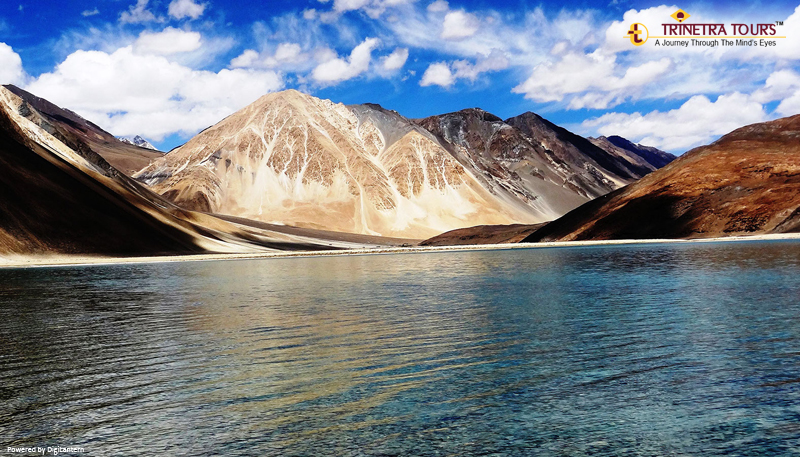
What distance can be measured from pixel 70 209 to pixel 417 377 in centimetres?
8937

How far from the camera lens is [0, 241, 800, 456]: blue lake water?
9.18m

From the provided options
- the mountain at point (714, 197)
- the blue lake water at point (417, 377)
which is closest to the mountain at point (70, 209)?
the mountain at point (714, 197)

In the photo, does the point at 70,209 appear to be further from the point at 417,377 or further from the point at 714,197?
the point at 714,197

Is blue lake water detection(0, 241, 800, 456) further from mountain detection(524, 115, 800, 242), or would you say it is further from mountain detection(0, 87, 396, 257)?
mountain detection(524, 115, 800, 242)

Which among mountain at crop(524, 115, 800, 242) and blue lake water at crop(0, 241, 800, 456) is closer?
blue lake water at crop(0, 241, 800, 456)

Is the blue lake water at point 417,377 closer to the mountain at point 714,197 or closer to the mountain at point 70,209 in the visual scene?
the mountain at point 70,209

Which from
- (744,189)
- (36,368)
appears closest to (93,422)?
(36,368)

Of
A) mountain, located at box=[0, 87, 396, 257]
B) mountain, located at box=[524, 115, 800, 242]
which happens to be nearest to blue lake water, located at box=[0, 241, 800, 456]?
mountain, located at box=[0, 87, 396, 257]

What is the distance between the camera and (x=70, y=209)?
88812 mm

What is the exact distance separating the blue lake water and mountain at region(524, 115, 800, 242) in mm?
82251

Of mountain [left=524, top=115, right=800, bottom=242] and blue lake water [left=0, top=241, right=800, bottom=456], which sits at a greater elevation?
mountain [left=524, top=115, right=800, bottom=242]

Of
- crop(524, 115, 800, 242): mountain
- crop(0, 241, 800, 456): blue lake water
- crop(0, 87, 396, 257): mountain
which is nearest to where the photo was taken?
crop(0, 241, 800, 456): blue lake water

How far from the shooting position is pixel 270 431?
9.57 meters

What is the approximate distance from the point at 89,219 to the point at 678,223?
92.7 m
